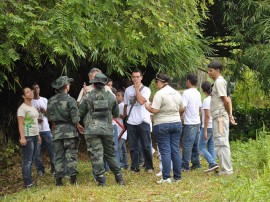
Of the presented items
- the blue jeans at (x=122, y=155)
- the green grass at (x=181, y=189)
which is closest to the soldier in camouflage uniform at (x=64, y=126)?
the green grass at (x=181, y=189)

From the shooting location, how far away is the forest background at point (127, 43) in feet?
26.5

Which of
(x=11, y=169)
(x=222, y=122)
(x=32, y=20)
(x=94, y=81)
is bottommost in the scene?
(x=11, y=169)

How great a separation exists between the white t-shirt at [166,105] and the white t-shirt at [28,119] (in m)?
2.15

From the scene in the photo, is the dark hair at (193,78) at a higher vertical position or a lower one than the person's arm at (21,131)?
higher

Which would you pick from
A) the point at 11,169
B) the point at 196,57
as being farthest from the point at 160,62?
the point at 11,169

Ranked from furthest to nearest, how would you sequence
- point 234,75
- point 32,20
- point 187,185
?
point 234,75 → point 187,185 → point 32,20

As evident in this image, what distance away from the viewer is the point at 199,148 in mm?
10516

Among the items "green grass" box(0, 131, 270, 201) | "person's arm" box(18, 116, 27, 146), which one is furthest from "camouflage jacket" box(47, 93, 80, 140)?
"green grass" box(0, 131, 270, 201)

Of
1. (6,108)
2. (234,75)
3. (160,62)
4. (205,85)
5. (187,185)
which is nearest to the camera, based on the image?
(187,185)

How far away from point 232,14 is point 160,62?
9.74 feet

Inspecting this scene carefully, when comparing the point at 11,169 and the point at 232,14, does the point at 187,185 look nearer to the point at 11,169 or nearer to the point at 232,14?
the point at 11,169

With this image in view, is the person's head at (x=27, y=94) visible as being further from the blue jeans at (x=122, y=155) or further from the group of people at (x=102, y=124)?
the blue jeans at (x=122, y=155)

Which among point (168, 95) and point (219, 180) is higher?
point (168, 95)

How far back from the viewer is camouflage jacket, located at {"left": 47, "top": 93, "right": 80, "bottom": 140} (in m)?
9.23
